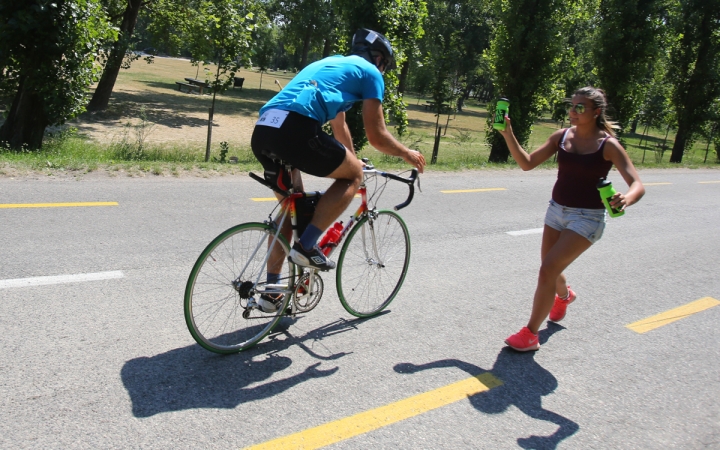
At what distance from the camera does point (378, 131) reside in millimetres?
3926

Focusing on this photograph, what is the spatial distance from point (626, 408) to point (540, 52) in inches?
A: 669

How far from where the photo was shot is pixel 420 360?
4172 millimetres

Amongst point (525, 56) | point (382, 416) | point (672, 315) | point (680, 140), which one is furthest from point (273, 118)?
point (680, 140)

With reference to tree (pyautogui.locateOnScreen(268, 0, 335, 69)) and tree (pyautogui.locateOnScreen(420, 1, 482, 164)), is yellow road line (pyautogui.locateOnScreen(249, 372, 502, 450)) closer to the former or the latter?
tree (pyautogui.locateOnScreen(420, 1, 482, 164))

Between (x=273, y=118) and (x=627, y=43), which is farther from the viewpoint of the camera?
(x=627, y=43)

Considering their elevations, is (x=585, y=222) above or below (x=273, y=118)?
below

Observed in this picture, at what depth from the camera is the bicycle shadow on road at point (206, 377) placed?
10.9 feet

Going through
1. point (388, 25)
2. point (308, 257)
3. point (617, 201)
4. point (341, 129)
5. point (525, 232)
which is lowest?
point (525, 232)

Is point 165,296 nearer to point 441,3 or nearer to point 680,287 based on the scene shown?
point 680,287

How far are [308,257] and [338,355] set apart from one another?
0.71m

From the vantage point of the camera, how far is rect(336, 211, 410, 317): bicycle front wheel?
15.1 ft

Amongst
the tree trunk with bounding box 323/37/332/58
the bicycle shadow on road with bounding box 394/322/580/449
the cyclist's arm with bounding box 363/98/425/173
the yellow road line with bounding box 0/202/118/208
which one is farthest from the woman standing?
the tree trunk with bounding box 323/37/332/58

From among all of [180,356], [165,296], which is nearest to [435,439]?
[180,356]

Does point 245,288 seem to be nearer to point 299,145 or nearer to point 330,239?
point 330,239
